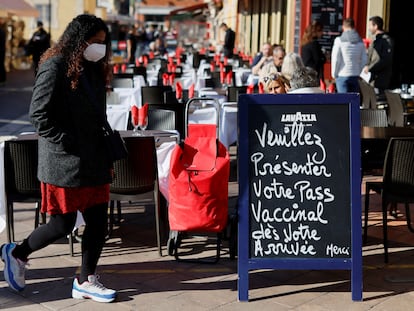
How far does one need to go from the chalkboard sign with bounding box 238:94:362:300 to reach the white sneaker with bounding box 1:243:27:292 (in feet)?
4.35

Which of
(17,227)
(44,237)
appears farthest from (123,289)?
(17,227)

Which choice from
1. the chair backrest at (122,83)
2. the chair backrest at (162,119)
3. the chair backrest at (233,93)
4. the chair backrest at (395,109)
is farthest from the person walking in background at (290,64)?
the chair backrest at (122,83)

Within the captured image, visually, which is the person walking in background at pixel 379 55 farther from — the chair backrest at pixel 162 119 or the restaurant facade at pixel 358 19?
the chair backrest at pixel 162 119

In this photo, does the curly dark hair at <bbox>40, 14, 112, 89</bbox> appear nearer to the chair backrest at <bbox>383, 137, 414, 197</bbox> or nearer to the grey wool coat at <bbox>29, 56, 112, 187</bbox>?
the grey wool coat at <bbox>29, 56, 112, 187</bbox>

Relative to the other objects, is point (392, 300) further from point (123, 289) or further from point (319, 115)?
point (123, 289)

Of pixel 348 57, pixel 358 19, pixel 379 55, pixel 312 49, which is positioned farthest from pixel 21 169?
pixel 358 19

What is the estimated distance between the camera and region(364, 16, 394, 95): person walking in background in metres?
10.9

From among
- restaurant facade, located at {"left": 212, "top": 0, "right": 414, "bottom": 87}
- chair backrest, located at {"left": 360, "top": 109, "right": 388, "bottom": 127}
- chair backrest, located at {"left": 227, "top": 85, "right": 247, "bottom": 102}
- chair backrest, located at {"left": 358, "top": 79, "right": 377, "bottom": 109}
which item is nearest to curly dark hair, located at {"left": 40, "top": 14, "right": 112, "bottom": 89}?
chair backrest, located at {"left": 360, "top": 109, "right": 388, "bottom": 127}

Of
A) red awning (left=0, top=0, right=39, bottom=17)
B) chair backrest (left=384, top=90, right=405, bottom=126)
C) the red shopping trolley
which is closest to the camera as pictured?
the red shopping trolley

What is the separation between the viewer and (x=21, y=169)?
565cm

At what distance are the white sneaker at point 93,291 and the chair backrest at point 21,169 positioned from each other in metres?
1.20

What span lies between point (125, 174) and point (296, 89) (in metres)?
1.39

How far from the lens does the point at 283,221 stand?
4.77m

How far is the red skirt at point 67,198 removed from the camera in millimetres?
4551
